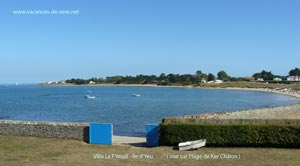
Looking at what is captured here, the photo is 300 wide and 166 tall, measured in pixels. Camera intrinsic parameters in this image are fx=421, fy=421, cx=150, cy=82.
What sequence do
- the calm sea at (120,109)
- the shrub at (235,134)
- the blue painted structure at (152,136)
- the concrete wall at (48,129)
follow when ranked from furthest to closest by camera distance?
the calm sea at (120,109), the concrete wall at (48,129), the blue painted structure at (152,136), the shrub at (235,134)

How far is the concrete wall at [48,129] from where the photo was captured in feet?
73.9

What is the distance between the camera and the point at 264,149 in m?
19.3

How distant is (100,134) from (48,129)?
10.4ft

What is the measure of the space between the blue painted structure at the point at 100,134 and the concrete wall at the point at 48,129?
37 centimetres

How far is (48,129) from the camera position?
2319cm

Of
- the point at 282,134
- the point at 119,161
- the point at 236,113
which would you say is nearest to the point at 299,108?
the point at 236,113

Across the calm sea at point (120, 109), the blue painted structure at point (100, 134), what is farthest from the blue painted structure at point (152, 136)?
the calm sea at point (120, 109)

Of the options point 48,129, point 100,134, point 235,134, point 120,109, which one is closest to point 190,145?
point 235,134

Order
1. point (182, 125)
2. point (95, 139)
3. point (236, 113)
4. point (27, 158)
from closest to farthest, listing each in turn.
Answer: point (27, 158), point (182, 125), point (95, 139), point (236, 113)

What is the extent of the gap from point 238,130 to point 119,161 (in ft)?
20.4

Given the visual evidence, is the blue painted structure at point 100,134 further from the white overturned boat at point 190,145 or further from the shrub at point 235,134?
the white overturned boat at point 190,145

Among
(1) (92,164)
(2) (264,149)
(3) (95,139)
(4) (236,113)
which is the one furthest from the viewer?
(4) (236,113)

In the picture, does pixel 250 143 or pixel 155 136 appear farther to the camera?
pixel 155 136

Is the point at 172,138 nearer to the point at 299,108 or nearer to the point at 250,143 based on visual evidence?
the point at 250,143
